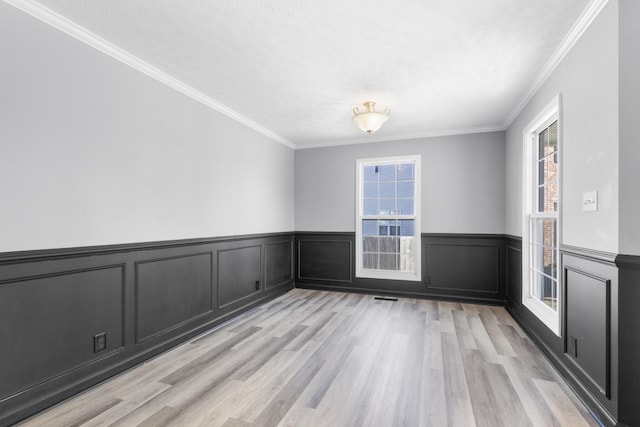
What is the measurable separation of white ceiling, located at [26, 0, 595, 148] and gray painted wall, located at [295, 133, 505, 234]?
0.93m

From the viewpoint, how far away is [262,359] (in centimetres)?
270

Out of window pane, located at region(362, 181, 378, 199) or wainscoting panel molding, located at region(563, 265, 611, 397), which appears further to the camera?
window pane, located at region(362, 181, 378, 199)

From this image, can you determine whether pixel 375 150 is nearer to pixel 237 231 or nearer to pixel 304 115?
pixel 304 115

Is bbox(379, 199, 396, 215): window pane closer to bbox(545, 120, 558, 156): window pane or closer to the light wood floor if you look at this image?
the light wood floor

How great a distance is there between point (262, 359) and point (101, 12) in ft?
9.53

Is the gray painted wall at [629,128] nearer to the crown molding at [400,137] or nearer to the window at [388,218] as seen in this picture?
the crown molding at [400,137]

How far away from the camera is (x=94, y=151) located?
2307mm

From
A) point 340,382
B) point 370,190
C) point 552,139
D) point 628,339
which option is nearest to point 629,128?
point 628,339

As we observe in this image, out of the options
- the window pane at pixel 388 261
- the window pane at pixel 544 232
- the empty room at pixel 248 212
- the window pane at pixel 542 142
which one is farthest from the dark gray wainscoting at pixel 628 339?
the window pane at pixel 388 261

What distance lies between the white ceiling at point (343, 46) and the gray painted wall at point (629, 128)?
38cm

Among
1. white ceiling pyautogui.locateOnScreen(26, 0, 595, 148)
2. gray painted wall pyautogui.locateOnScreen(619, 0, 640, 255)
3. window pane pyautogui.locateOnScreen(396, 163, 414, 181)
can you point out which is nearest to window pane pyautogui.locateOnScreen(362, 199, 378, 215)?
window pane pyautogui.locateOnScreen(396, 163, 414, 181)

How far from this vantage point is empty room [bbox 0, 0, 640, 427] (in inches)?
73.1

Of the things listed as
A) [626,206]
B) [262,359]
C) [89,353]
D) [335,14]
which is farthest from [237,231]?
[626,206]

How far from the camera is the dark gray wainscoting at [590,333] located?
1.78m
